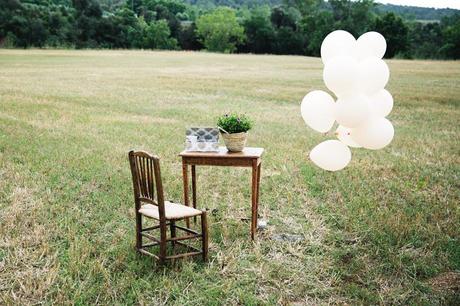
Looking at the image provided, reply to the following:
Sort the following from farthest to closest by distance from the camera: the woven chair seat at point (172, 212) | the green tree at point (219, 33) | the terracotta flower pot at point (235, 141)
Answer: the green tree at point (219, 33), the terracotta flower pot at point (235, 141), the woven chair seat at point (172, 212)

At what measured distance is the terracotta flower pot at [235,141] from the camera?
6.09 m

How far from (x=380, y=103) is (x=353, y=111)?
1.62 ft

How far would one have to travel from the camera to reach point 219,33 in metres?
80.0

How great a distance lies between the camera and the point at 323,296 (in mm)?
4895

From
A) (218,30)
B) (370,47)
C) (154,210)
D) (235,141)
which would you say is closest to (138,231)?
(154,210)

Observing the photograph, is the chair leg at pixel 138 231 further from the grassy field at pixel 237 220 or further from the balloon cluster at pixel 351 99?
the balloon cluster at pixel 351 99

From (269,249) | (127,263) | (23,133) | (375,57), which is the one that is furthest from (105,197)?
(23,133)

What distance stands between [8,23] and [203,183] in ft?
187

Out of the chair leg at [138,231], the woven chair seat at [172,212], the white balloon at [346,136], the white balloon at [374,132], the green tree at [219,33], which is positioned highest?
the white balloon at [374,132]

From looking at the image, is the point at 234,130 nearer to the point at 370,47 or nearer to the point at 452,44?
the point at 370,47

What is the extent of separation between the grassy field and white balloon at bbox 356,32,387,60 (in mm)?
2196

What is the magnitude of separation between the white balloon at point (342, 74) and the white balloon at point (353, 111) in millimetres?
82

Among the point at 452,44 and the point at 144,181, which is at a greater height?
the point at 144,181

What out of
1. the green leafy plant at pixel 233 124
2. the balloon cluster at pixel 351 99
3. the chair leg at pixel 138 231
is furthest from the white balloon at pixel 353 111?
the chair leg at pixel 138 231
